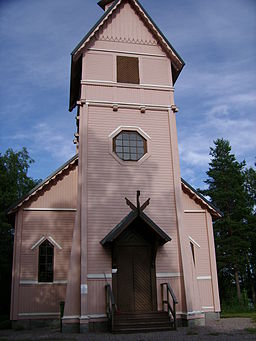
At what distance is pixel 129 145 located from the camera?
1678 centimetres

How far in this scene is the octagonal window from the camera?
1656 cm

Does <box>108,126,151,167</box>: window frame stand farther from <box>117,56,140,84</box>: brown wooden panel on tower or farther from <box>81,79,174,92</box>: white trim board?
<box>117,56,140,84</box>: brown wooden panel on tower

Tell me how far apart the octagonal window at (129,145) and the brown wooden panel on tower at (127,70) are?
2690 millimetres

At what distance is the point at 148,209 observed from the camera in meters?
15.7

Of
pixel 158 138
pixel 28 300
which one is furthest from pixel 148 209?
pixel 28 300

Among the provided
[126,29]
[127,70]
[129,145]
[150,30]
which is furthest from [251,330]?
[126,29]

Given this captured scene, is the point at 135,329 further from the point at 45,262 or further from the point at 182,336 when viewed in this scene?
the point at 45,262

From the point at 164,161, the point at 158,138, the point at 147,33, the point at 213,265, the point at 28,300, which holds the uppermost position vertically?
the point at 147,33

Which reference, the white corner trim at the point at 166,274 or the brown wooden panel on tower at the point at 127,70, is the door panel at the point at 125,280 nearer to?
the white corner trim at the point at 166,274

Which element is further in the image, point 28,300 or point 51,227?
point 51,227

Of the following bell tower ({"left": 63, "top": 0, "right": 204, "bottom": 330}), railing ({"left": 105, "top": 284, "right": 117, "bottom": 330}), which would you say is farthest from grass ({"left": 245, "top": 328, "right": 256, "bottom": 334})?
railing ({"left": 105, "top": 284, "right": 117, "bottom": 330})

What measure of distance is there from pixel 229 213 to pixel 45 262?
23364mm

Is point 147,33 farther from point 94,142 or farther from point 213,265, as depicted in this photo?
point 213,265

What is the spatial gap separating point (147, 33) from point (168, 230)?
33.2 ft
